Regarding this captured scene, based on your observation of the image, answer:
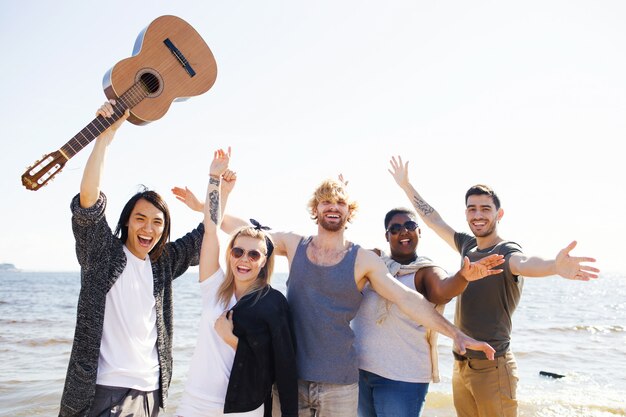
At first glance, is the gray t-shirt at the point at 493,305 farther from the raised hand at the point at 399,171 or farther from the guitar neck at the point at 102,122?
the guitar neck at the point at 102,122

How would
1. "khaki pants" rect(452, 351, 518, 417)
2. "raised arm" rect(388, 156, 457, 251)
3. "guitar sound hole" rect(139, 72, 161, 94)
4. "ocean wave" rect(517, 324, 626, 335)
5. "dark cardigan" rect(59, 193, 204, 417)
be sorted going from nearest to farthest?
"dark cardigan" rect(59, 193, 204, 417) → "guitar sound hole" rect(139, 72, 161, 94) → "khaki pants" rect(452, 351, 518, 417) → "raised arm" rect(388, 156, 457, 251) → "ocean wave" rect(517, 324, 626, 335)

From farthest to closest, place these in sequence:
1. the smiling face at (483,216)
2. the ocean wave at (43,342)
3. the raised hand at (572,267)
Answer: the ocean wave at (43,342) < the smiling face at (483,216) < the raised hand at (572,267)

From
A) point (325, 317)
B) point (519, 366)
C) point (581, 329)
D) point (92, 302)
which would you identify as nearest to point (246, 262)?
point (325, 317)

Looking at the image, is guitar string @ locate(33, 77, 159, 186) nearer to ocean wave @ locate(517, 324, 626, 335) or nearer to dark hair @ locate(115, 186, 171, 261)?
dark hair @ locate(115, 186, 171, 261)

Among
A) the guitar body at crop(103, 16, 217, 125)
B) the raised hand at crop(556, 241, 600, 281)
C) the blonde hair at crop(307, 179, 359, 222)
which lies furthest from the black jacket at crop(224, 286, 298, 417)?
the raised hand at crop(556, 241, 600, 281)

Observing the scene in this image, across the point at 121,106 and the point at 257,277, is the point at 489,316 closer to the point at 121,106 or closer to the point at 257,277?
the point at 257,277

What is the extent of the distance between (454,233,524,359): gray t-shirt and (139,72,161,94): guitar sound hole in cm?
313

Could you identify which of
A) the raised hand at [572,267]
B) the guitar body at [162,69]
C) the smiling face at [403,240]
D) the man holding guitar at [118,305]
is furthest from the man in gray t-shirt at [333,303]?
the guitar body at [162,69]

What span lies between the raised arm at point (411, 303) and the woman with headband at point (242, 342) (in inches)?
26.5

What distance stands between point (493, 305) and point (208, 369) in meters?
2.57

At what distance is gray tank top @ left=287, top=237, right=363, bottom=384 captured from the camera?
131 inches

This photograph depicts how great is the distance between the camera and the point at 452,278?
3.48m

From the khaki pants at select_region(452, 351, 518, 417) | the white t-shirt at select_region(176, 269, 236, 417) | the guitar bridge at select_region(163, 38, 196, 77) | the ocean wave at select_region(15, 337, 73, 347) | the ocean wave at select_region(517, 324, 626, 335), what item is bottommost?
the ocean wave at select_region(15, 337, 73, 347)

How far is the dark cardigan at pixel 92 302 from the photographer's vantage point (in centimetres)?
301
